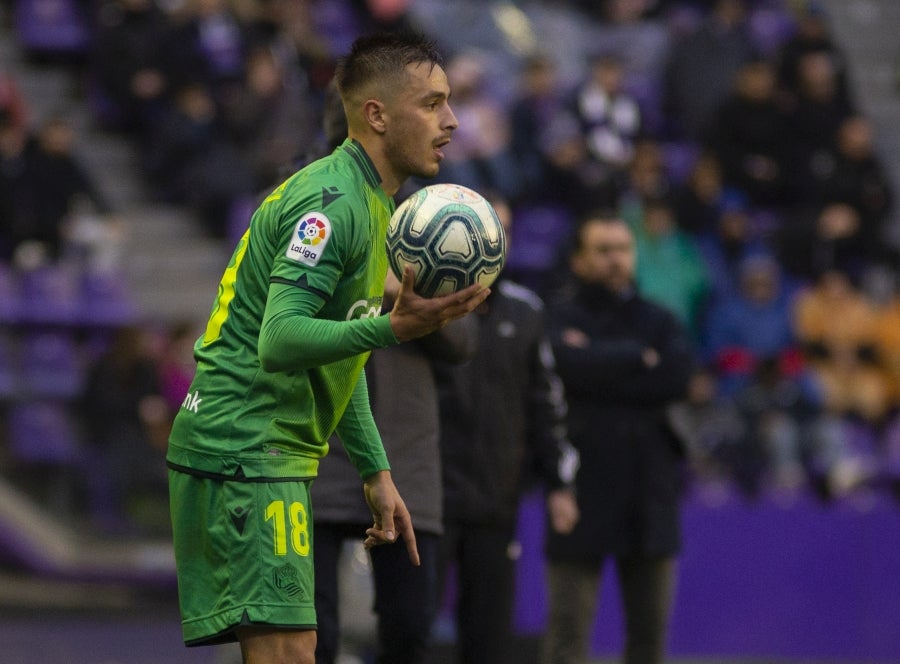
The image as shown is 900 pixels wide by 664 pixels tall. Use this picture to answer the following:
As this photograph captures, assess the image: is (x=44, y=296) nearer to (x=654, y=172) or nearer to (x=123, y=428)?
(x=123, y=428)

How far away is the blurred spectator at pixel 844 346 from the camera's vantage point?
13.9 metres

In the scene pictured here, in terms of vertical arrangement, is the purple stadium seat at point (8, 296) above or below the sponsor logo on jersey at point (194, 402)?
above

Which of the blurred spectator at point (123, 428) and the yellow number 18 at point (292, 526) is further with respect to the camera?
the blurred spectator at point (123, 428)

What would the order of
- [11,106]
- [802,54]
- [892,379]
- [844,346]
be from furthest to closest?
[802,54], [892,379], [844,346], [11,106]

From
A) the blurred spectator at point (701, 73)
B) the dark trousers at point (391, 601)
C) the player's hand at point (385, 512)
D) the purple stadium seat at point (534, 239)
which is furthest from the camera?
the blurred spectator at point (701, 73)

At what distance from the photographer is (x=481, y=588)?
676 cm

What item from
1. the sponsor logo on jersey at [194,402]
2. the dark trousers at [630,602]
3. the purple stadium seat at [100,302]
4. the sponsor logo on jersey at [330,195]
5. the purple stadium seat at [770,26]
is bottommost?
the dark trousers at [630,602]

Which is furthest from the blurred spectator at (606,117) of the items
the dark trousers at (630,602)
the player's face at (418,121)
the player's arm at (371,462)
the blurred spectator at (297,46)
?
the player's face at (418,121)

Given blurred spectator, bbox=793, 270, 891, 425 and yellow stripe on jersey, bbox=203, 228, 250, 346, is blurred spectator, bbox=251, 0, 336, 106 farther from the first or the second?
yellow stripe on jersey, bbox=203, 228, 250, 346

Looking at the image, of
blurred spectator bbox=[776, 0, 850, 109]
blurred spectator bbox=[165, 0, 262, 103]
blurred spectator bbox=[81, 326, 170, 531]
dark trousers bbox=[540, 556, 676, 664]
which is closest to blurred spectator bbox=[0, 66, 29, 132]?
blurred spectator bbox=[165, 0, 262, 103]

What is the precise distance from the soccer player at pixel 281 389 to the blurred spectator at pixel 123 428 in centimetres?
818

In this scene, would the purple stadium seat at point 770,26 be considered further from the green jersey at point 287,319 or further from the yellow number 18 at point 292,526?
→ the yellow number 18 at point 292,526

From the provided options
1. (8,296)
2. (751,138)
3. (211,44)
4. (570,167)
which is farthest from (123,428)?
(751,138)

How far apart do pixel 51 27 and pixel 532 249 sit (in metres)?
4.99
